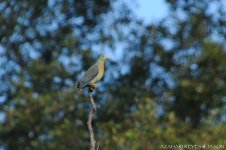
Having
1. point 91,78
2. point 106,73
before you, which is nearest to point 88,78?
point 91,78

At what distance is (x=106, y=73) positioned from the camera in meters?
22.5

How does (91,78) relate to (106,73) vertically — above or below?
below

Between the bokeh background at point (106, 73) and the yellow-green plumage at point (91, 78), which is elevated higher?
the bokeh background at point (106, 73)

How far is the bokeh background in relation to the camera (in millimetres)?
20016

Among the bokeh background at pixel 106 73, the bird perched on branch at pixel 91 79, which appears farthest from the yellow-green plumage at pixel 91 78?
the bokeh background at pixel 106 73

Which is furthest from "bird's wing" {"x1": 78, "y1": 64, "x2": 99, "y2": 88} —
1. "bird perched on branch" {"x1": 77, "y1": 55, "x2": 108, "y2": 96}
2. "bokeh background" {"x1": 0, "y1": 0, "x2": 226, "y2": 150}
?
"bokeh background" {"x1": 0, "y1": 0, "x2": 226, "y2": 150}

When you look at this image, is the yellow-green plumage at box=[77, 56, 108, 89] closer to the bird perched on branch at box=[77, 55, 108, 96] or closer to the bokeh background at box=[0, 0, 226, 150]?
the bird perched on branch at box=[77, 55, 108, 96]

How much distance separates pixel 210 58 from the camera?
20.6 metres

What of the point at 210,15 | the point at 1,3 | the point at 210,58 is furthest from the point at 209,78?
the point at 1,3

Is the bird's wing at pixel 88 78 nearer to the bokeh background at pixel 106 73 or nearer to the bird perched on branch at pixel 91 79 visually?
the bird perched on branch at pixel 91 79

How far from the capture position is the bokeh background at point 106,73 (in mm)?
20016

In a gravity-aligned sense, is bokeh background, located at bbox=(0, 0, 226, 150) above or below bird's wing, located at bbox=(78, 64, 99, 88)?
above

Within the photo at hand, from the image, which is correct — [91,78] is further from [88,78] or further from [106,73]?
[106,73]

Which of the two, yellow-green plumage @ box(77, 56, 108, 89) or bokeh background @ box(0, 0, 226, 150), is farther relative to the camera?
bokeh background @ box(0, 0, 226, 150)
